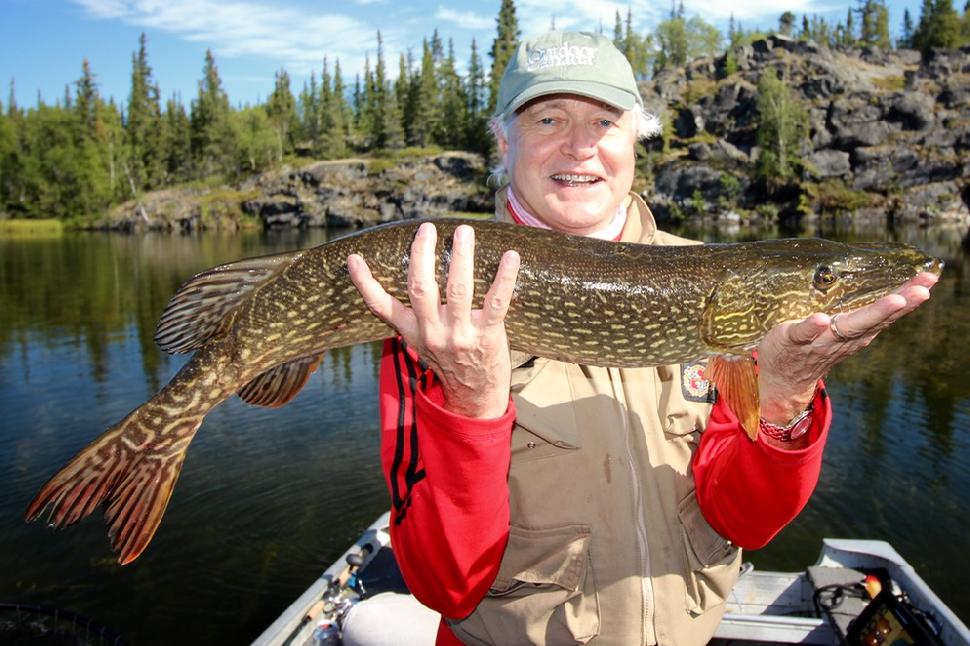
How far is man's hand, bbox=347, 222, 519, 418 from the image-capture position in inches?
79.6

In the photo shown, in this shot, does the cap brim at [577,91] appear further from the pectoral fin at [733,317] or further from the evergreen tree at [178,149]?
the evergreen tree at [178,149]

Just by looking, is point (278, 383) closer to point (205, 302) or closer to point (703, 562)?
point (205, 302)

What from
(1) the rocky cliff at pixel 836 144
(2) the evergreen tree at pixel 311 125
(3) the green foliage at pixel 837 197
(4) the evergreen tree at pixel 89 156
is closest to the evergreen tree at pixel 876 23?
(1) the rocky cliff at pixel 836 144

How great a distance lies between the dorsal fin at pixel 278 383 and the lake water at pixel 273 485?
1.73 metres

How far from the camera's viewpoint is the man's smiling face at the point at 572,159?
2541mm

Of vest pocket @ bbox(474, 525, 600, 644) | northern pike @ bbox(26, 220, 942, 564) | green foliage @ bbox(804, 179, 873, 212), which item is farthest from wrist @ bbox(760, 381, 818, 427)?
green foliage @ bbox(804, 179, 873, 212)

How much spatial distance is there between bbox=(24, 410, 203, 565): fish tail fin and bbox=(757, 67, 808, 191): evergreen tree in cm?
5890

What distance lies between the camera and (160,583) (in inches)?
252

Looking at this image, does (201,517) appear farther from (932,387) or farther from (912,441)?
(932,387)

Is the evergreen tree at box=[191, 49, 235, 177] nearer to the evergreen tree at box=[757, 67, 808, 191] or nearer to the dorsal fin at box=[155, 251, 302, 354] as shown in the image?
the evergreen tree at box=[757, 67, 808, 191]

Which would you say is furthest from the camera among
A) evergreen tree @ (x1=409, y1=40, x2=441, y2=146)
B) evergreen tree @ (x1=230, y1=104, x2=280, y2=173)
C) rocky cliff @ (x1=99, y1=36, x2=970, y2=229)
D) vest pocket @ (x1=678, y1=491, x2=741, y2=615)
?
evergreen tree @ (x1=230, y1=104, x2=280, y2=173)

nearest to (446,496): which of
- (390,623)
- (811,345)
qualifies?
(811,345)

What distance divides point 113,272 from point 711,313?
28011 millimetres

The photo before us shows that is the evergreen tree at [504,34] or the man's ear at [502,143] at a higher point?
the evergreen tree at [504,34]
